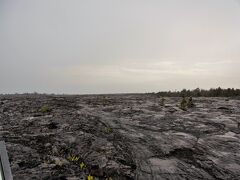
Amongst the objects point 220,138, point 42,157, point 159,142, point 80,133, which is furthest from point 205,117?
point 42,157

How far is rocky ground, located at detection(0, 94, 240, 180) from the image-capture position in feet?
22.1

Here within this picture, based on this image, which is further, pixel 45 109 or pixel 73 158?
pixel 45 109

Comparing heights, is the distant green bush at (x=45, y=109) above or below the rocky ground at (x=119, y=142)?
above

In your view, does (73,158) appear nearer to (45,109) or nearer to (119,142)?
(119,142)

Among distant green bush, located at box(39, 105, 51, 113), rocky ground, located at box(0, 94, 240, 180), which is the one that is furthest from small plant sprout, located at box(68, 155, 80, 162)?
distant green bush, located at box(39, 105, 51, 113)

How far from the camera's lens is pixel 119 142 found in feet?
26.0

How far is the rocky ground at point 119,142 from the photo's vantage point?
6.74 meters

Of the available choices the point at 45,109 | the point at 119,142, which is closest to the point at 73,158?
the point at 119,142

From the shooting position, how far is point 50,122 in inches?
352

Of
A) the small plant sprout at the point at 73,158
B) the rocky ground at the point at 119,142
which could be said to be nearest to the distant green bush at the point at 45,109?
the rocky ground at the point at 119,142

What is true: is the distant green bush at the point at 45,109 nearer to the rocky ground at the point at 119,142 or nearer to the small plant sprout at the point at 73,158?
the rocky ground at the point at 119,142

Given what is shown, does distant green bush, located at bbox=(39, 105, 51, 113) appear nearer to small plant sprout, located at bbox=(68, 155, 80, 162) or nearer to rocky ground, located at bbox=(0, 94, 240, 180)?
rocky ground, located at bbox=(0, 94, 240, 180)

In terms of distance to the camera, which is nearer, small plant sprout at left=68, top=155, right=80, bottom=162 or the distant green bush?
small plant sprout at left=68, top=155, right=80, bottom=162

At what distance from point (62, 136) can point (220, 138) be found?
3779mm
